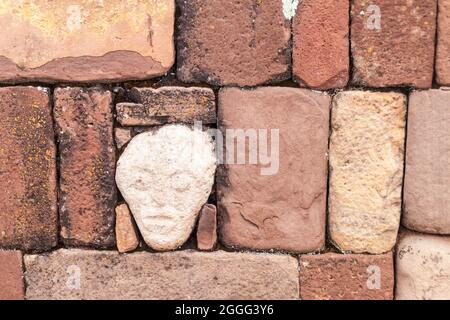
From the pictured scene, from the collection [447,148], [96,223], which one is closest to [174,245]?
[96,223]

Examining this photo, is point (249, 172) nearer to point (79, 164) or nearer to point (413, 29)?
point (79, 164)

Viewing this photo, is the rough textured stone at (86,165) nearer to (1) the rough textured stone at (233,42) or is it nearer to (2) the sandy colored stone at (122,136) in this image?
(2) the sandy colored stone at (122,136)

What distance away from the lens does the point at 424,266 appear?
2.49 m

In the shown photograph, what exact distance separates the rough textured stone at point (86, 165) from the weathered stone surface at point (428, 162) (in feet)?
4.43

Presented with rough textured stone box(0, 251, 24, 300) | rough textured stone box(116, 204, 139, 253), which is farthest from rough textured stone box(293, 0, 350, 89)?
rough textured stone box(0, 251, 24, 300)

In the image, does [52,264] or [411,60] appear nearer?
[411,60]

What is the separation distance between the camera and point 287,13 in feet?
7.78

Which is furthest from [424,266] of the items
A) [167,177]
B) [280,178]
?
[167,177]

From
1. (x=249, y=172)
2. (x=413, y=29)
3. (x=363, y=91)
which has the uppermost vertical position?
(x=413, y=29)

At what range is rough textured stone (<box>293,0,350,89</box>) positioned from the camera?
235cm

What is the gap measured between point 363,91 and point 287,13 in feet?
1.57

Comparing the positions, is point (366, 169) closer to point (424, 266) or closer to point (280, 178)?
point (280, 178)

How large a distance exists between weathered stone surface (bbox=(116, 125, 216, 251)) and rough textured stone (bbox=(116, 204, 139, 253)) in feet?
0.17

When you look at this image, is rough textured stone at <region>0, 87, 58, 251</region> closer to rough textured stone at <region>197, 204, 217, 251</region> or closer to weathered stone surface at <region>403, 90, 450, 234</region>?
rough textured stone at <region>197, 204, 217, 251</region>
